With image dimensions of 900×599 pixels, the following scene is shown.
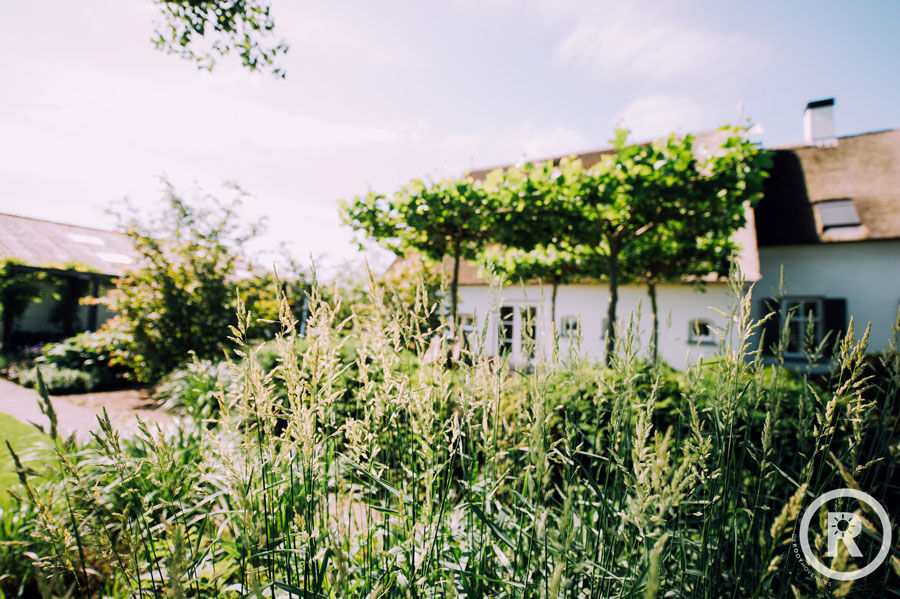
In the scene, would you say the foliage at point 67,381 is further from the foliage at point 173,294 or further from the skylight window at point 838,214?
the skylight window at point 838,214

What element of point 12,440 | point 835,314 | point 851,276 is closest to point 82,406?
point 12,440

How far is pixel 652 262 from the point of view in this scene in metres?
10.4

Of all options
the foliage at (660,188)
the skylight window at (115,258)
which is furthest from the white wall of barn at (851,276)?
the skylight window at (115,258)

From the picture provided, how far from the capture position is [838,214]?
1348cm

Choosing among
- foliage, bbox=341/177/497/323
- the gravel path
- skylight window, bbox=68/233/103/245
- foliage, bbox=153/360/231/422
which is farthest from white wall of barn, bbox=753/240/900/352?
skylight window, bbox=68/233/103/245

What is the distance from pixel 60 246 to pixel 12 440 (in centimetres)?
1553

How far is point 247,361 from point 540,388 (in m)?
0.97

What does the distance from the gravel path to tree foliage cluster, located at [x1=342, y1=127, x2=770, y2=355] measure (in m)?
5.00

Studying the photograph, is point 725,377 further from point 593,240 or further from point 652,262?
point 652,262

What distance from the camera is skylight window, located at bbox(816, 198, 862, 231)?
1315 cm

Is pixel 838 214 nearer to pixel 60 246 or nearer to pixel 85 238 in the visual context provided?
pixel 60 246

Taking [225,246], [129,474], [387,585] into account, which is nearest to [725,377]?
[387,585]

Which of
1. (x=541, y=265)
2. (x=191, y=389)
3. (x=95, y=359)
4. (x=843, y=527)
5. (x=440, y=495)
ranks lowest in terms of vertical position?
(x=95, y=359)

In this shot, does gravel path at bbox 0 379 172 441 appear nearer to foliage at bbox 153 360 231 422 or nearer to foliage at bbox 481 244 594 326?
foliage at bbox 153 360 231 422
